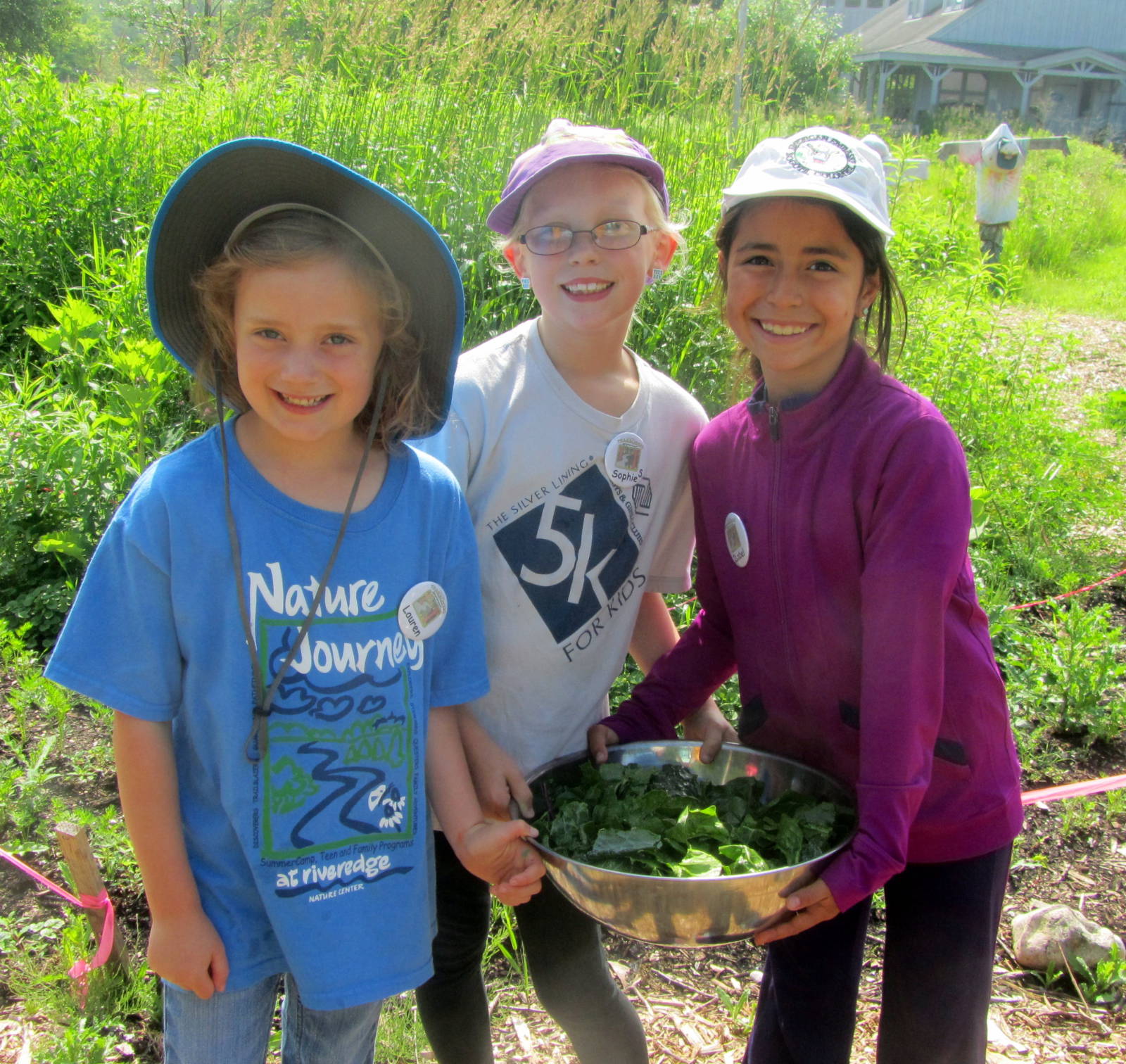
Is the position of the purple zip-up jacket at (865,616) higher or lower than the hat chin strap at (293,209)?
lower

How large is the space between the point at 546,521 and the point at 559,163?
0.64 meters

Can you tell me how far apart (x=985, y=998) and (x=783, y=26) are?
17.6ft

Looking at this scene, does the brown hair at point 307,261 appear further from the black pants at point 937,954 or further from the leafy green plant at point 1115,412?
the leafy green plant at point 1115,412

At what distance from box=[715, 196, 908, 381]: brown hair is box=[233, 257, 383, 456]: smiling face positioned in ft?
2.35

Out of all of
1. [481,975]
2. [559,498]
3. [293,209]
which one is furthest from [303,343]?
[481,975]

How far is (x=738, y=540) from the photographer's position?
1.81 metres

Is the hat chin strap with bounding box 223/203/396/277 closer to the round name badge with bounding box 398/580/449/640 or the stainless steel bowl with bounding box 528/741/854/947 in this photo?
the round name badge with bounding box 398/580/449/640

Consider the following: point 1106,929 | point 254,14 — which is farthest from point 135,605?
point 254,14

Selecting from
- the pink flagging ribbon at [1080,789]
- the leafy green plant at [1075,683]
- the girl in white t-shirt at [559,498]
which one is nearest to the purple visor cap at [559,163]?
the girl in white t-shirt at [559,498]

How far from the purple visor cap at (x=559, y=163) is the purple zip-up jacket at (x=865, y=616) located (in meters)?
0.49

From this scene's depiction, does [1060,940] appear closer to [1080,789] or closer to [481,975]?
[1080,789]

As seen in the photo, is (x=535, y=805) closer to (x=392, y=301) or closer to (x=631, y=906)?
(x=631, y=906)

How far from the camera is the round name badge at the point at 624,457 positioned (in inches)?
75.6

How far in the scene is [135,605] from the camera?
139cm
